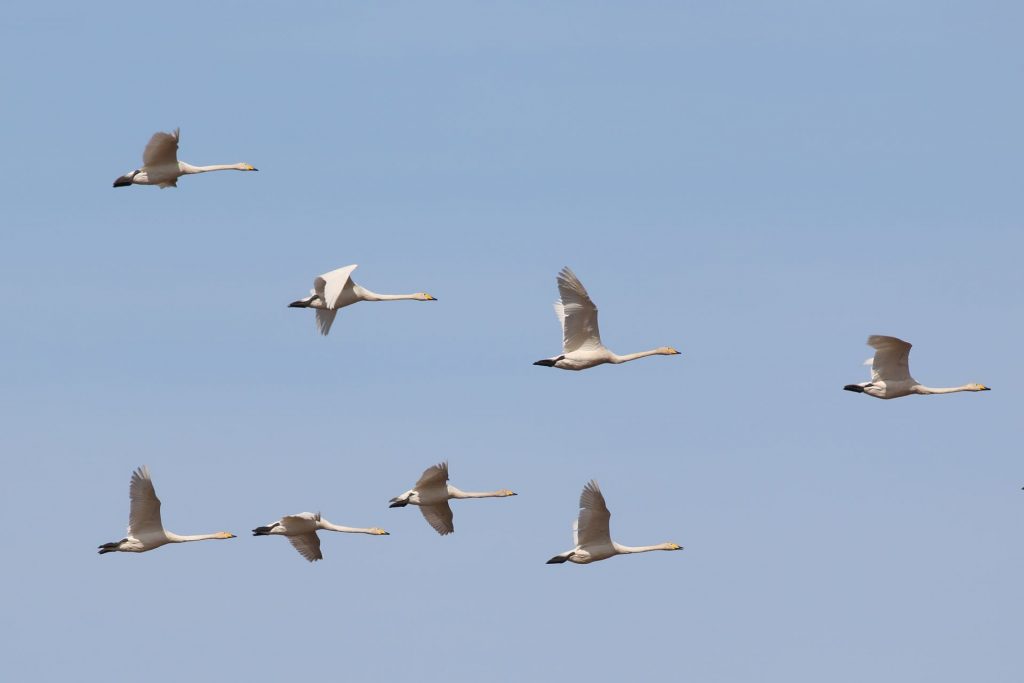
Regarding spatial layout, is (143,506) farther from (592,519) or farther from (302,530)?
(592,519)

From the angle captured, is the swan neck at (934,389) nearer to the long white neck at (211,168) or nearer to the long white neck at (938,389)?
the long white neck at (938,389)

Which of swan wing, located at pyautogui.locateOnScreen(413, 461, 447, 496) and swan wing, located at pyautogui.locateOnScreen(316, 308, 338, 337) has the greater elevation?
swan wing, located at pyautogui.locateOnScreen(316, 308, 338, 337)

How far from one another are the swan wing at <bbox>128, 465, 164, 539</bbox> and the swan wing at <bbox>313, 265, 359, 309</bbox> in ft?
Result: 23.5

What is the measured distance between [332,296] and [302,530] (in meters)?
8.34

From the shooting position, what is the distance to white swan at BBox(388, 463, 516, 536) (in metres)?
102

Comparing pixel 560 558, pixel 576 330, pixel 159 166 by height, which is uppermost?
pixel 159 166

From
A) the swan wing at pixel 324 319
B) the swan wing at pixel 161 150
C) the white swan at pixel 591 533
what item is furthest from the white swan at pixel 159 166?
the white swan at pixel 591 533

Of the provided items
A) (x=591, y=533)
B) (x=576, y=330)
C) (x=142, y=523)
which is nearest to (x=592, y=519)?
(x=591, y=533)

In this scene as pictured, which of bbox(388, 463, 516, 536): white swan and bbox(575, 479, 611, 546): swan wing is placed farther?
bbox(388, 463, 516, 536): white swan

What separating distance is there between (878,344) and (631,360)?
7559 mm

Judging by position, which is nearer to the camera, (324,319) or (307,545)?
(324,319)

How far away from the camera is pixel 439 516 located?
339ft

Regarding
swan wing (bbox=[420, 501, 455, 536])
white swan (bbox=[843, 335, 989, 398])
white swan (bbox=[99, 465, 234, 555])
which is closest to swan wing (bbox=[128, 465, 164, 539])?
white swan (bbox=[99, 465, 234, 555])

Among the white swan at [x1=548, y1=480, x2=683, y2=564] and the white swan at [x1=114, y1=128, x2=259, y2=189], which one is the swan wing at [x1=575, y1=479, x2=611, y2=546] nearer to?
the white swan at [x1=548, y1=480, x2=683, y2=564]
